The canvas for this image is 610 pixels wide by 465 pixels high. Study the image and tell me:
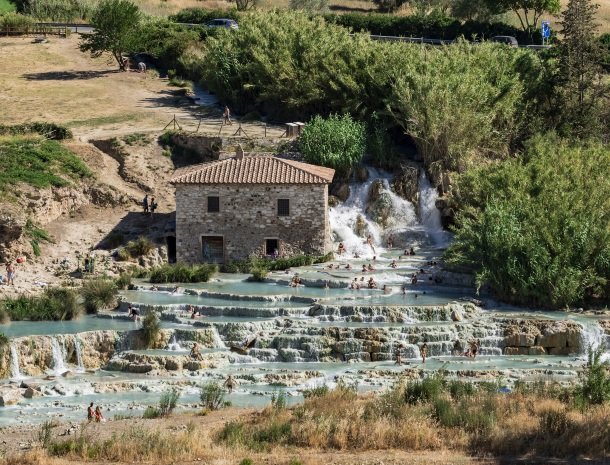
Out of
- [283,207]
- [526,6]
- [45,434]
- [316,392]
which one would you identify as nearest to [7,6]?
[526,6]

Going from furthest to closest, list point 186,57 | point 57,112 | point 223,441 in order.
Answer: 1. point 186,57
2. point 57,112
3. point 223,441

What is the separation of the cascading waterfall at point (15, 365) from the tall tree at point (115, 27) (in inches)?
1542

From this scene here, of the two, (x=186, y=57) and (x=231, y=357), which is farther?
(x=186, y=57)

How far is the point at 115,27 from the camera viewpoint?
86188mm

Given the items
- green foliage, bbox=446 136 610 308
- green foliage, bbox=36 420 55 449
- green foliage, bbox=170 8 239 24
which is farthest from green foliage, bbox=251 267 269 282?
green foliage, bbox=170 8 239 24

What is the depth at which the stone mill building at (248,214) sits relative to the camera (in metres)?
64.6

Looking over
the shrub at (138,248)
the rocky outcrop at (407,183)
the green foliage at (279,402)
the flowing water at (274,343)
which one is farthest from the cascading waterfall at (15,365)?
the rocky outcrop at (407,183)

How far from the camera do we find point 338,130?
232ft

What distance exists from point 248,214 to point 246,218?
21cm

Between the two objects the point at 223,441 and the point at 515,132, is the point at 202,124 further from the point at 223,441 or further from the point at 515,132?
the point at 223,441

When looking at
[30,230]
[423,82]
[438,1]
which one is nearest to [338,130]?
[423,82]

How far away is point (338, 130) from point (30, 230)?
16148 mm

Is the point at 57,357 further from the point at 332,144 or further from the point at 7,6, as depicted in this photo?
the point at 7,6

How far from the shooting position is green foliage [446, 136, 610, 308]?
2203 inches
